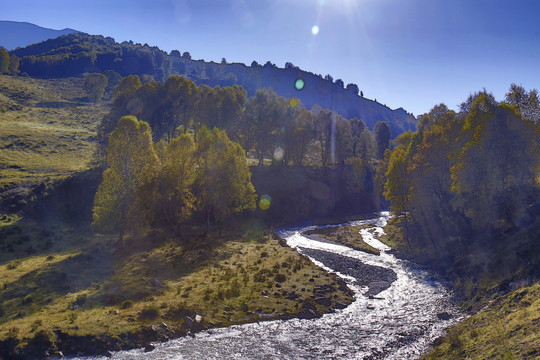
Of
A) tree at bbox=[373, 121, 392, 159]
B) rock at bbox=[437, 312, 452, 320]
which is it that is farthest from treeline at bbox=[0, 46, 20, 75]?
rock at bbox=[437, 312, 452, 320]

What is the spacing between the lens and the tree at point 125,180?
43062 mm

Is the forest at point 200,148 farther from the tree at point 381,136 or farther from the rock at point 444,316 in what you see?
the rock at point 444,316

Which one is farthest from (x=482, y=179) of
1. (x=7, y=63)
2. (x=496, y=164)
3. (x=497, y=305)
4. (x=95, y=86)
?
(x=7, y=63)

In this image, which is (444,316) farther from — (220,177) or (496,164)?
(220,177)

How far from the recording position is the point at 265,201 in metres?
88.0

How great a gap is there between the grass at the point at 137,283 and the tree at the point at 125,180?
18.2ft

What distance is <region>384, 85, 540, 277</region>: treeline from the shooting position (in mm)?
42531

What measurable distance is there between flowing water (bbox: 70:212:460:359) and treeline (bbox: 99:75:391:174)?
211 feet

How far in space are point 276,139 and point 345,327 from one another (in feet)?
241

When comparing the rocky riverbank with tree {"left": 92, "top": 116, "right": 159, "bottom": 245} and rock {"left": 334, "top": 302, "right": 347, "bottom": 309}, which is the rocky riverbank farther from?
tree {"left": 92, "top": 116, "right": 159, "bottom": 245}

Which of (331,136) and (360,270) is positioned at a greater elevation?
(331,136)

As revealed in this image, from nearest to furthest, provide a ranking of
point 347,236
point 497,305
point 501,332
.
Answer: point 501,332 < point 497,305 < point 347,236

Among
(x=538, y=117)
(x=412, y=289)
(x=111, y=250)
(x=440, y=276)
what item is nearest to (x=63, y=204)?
(x=111, y=250)

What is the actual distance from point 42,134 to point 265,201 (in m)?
65.5
